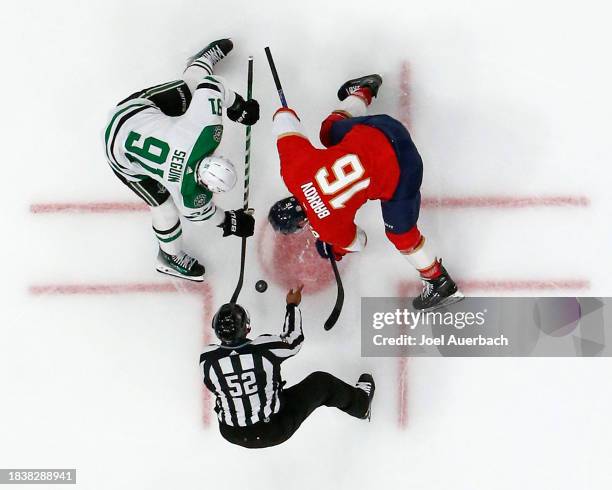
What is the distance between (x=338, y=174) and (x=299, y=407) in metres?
1.78

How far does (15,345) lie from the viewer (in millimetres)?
5082

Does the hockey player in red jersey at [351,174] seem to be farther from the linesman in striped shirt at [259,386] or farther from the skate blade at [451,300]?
the linesman in striped shirt at [259,386]

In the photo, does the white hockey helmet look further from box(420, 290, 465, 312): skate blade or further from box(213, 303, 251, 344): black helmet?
box(420, 290, 465, 312): skate blade

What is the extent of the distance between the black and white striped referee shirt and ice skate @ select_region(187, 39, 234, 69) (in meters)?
2.23

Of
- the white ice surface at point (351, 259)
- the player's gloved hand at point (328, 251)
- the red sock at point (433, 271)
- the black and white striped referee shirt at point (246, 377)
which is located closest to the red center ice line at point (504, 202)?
the white ice surface at point (351, 259)

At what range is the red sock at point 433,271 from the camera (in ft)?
15.1

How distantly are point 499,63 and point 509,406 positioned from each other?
9.07ft

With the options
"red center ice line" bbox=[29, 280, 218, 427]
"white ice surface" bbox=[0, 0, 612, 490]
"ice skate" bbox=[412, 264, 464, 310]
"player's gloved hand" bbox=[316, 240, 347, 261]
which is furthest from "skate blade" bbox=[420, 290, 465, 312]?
"red center ice line" bbox=[29, 280, 218, 427]

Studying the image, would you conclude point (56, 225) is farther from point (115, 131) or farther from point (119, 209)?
point (115, 131)

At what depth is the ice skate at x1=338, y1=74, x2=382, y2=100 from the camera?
15.5 ft

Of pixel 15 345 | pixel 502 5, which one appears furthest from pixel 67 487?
pixel 502 5

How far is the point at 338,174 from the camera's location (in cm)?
365

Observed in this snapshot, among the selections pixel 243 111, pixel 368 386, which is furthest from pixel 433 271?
pixel 243 111

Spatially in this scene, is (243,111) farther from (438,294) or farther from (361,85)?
(438,294)
